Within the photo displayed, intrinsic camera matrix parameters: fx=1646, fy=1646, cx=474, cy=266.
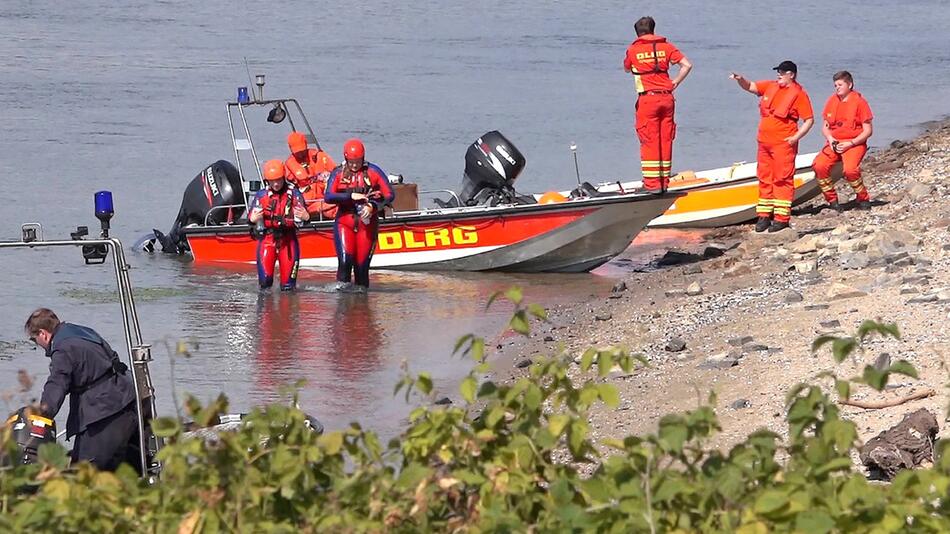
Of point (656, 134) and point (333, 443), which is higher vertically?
point (656, 134)

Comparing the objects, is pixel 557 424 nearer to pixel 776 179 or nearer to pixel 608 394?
pixel 608 394

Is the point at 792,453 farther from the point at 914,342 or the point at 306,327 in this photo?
the point at 306,327

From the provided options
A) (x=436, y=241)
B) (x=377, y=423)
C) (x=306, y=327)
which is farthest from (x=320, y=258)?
(x=377, y=423)

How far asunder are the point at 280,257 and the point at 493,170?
2.11 m

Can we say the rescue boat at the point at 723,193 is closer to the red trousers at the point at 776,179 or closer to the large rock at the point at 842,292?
the red trousers at the point at 776,179

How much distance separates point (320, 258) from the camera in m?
15.0

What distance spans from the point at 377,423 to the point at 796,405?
228 inches

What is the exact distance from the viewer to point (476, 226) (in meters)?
14.5

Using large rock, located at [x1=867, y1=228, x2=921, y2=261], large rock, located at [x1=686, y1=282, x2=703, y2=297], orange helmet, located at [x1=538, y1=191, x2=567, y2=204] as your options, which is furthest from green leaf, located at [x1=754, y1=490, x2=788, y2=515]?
orange helmet, located at [x1=538, y1=191, x2=567, y2=204]

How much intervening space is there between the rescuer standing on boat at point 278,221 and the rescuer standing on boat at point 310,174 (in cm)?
44

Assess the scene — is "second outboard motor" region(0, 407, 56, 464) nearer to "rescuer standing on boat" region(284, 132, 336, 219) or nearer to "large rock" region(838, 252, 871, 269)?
"large rock" region(838, 252, 871, 269)

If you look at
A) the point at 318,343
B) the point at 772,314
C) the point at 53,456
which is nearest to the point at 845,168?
the point at 772,314

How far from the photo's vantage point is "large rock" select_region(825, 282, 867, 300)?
10.4m

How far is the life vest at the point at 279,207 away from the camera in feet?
44.1
